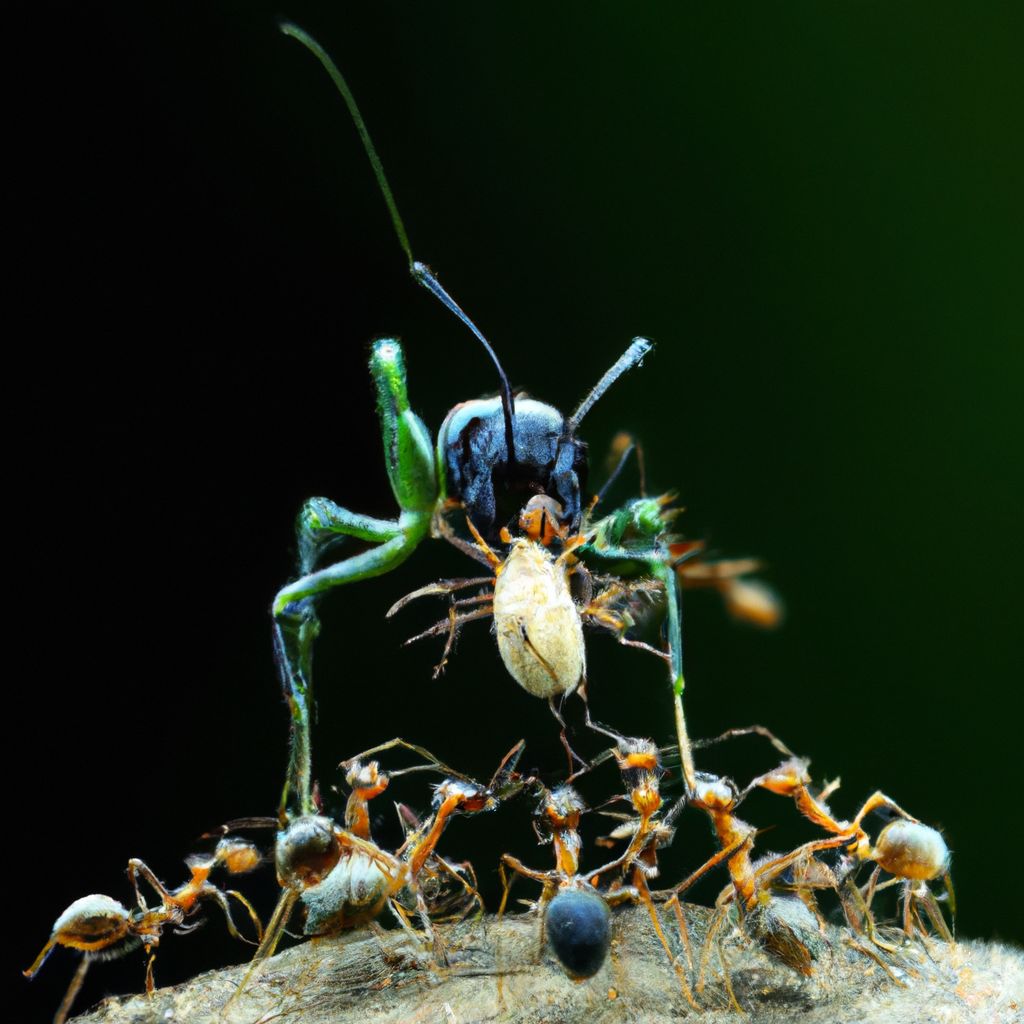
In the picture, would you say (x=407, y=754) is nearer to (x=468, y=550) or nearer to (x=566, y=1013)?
(x=468, y=550)

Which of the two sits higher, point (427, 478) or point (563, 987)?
point (427, 478)

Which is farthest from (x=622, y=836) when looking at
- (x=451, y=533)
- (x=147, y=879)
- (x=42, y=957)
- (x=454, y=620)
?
(x=42, y=957)

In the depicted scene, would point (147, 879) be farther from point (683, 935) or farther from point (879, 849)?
point (879, 849)

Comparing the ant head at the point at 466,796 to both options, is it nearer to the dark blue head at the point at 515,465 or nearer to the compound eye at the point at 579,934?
the compound eye at the point at 579,934

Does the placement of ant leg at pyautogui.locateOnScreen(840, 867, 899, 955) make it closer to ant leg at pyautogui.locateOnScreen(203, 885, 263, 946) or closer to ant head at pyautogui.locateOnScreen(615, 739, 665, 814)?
ant head at pyautogui.locateOnScreen(615, 739, 665, 814)

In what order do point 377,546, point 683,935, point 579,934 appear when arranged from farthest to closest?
1. point 377,546
2. point 683,935
3. point 579,934

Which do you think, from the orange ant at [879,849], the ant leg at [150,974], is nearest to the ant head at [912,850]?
the orange ant at [879,849]

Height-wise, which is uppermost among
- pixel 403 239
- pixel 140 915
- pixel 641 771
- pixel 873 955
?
pixel 403 239
